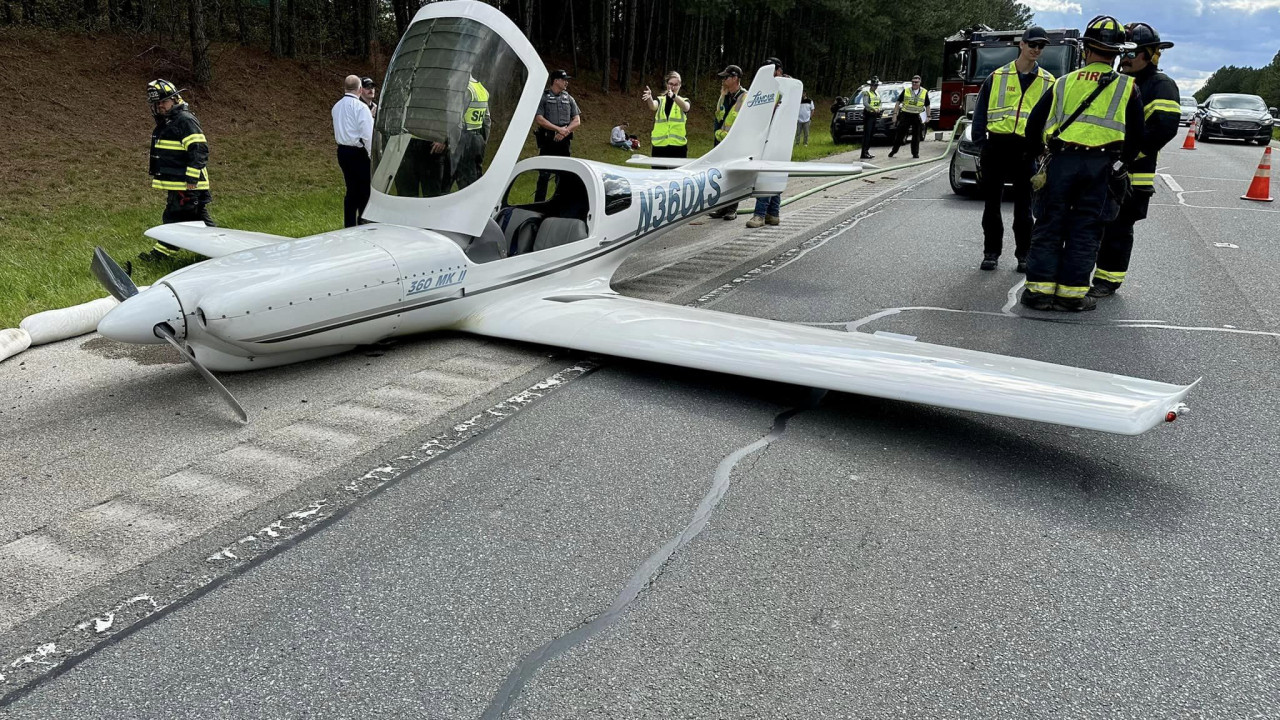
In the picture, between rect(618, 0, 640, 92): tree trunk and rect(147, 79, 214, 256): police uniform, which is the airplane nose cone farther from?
rect(618, 0, 640, 92): tree trunk

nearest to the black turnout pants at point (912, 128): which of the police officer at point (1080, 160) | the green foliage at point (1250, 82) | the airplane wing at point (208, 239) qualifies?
the police officer at point (1080, 160)

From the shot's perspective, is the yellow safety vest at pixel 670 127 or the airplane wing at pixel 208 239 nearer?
the airplane wing at pixel 208 239

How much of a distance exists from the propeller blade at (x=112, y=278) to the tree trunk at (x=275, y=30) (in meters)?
17.3

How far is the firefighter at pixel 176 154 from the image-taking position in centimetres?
760

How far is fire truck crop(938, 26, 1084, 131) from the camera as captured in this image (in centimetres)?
1761

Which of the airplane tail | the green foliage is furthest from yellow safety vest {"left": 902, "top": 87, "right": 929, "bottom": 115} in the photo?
the green foliage

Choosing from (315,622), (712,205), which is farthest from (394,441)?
(712,205)

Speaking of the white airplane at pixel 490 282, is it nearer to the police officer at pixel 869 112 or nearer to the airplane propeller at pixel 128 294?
the airplane propeller at pixel 128 294

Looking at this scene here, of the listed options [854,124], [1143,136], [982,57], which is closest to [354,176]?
[1143,136]

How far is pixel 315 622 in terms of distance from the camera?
2.60 m

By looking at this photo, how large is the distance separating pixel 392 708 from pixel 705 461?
1904mm

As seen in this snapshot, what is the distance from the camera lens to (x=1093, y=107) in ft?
19.0

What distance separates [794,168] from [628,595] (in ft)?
19.1

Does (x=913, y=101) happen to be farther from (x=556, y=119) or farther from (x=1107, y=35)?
(x=1107, y=35)
